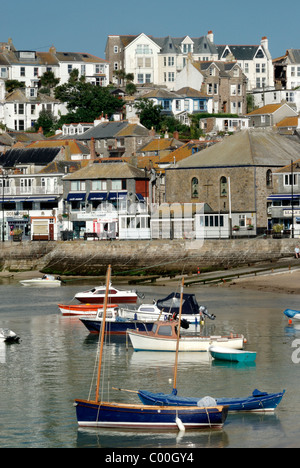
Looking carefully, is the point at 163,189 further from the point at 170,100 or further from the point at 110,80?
the point at 110,80

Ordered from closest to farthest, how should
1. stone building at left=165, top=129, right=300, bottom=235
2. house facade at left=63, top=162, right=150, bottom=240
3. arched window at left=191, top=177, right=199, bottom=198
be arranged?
stone building at left=165, top=129, right=300, bottom=235 < arched window at left=191, top=177, right=199, bottom=198 < house facade at left=63, top=162, right=150, bottom=240

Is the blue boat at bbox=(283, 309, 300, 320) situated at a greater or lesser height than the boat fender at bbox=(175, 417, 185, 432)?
greater

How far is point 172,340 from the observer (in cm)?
3869

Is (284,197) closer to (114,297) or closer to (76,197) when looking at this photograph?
(76,197)

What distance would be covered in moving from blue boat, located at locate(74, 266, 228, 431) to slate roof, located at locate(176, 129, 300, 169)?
5708cm

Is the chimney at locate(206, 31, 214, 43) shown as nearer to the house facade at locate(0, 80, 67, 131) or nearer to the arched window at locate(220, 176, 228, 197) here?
the house facade at locate(0, 80, 67, 131)

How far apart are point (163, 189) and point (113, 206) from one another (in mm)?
6258

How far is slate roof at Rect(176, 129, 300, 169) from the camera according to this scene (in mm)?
84188

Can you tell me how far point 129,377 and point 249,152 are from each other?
52.1 metres

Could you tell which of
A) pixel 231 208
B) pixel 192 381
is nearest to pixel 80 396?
pixel 192 381

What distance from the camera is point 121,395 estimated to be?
31891 mm

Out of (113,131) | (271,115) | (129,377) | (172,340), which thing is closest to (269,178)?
(113,131)

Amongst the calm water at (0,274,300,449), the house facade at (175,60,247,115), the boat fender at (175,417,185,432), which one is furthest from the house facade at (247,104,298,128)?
the boat fender at (175,417,185,432)

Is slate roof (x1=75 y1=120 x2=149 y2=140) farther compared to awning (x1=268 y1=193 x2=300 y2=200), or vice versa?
slate roof (x1=75 y1=120 x2=149 y2=140)
